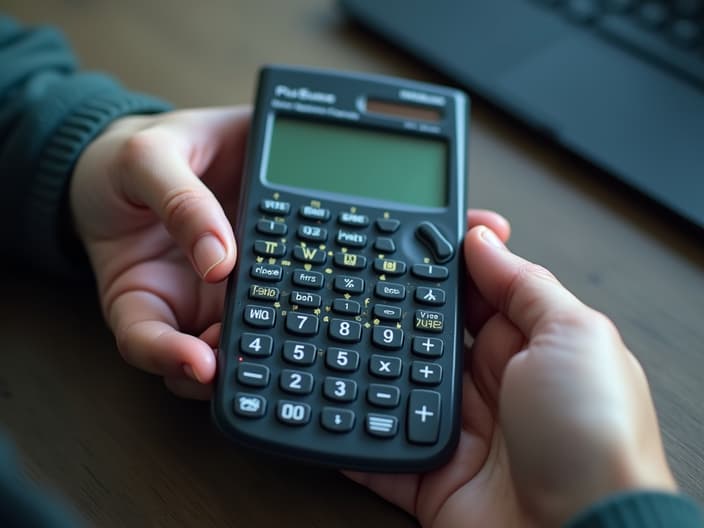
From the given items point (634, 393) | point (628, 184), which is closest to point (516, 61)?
point (628, 184)

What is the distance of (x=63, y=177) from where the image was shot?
55 cm

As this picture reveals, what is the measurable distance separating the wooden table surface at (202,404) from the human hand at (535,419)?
42mm

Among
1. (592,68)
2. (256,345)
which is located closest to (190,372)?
(256,345)

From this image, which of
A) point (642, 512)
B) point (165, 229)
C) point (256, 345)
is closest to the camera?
point (642, 512)

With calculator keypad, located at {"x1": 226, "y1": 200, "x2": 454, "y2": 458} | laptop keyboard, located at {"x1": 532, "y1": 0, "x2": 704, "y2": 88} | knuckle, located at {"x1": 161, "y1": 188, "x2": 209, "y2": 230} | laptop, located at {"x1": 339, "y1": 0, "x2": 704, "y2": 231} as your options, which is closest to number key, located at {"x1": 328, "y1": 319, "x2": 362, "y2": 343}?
calculator keypad, located at {"x1": 226, "y1": 200, "x2": 454, "y2": 458}

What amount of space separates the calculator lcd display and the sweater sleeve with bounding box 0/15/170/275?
139 mm

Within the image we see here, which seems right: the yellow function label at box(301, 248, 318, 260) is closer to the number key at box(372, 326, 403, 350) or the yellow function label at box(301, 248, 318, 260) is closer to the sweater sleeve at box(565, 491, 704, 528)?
the number key at box(372, 326, 403, 350)

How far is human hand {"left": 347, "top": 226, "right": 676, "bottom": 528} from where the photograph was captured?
36 centimetres

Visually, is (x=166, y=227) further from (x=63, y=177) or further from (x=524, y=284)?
(x=524, y=284)

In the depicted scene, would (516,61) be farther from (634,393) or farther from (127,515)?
(127,515)

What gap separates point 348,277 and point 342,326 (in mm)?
34

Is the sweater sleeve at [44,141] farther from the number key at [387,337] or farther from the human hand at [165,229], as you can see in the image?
the number key at [387,337]

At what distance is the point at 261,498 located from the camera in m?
0.43

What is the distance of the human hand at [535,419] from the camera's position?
361 millimetres
